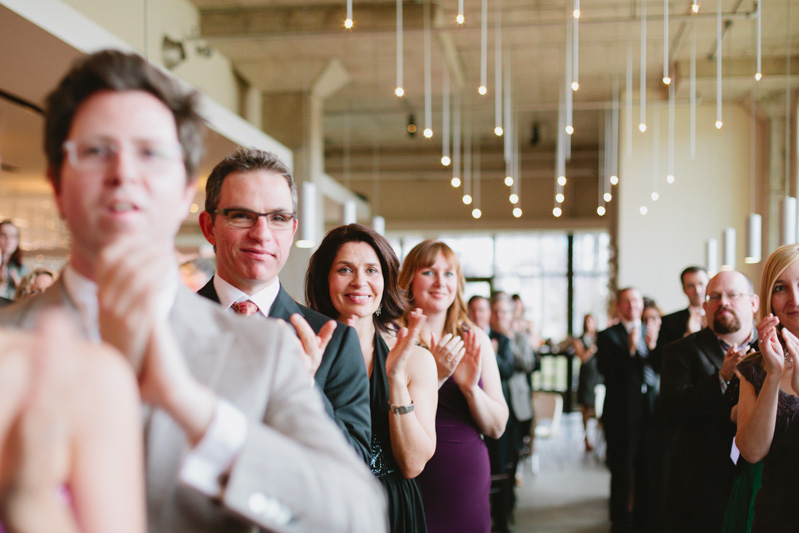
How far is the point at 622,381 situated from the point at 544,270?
414 inches

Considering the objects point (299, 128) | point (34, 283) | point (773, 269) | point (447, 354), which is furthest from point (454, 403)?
point (299, 128)

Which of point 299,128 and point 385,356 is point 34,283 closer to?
point 385,356

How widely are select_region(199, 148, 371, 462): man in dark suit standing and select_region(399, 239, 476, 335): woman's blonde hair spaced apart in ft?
4.41

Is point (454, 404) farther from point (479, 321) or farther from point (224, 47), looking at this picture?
point (224, 47)

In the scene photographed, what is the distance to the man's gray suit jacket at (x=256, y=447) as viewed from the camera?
2.48ft

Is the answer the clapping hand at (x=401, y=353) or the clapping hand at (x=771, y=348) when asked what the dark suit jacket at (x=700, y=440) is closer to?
the clapping hand at (x=771, y=348)

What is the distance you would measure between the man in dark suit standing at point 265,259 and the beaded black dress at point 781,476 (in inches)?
52.0

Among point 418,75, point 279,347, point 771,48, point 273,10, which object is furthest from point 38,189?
point 279,347

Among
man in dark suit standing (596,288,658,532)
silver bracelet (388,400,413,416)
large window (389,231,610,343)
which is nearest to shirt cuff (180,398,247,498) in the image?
silver bracelet (388,400,413,416)

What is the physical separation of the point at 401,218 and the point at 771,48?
8518 millimetres

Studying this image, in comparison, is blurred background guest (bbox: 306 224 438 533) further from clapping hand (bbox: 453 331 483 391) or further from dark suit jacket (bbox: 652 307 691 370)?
dark suit jacket (bbox: 652 307 691 370)

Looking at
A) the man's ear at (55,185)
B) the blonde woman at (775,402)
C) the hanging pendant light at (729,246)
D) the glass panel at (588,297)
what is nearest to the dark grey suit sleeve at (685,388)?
the blonde woman at (775,402)

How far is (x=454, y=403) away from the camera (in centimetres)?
293

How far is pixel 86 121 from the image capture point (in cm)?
76
